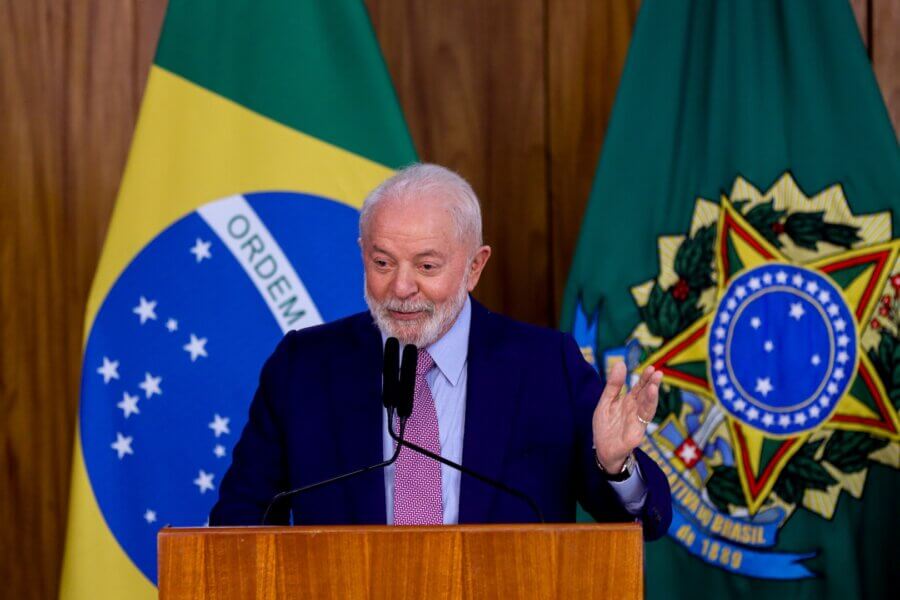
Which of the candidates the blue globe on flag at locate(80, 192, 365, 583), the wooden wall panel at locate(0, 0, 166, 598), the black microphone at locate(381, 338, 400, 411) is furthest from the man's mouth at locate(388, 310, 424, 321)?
the wooden wall panel at locate(0, 0, 166, 598)

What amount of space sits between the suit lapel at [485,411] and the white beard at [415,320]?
11 cm

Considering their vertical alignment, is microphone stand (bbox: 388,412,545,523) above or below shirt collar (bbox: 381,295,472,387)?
below

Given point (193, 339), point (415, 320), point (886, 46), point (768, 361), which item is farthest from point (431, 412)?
point (886, 46)

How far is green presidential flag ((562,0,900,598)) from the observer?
9.48 feet

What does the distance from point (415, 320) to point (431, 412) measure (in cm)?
17

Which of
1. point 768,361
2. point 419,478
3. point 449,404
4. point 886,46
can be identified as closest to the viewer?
point 419,478

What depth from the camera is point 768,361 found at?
9.57 feet

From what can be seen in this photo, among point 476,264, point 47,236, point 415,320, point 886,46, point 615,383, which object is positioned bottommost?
point 615,383

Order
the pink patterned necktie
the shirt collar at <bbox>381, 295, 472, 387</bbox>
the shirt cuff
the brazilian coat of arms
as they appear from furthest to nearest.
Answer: the brazilian coat of arms
the shirt collar at <bbox>381, 295, 472, 387</bbox>
the pink patterned necktie
the shirt cuff

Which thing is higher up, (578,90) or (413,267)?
(578,90)

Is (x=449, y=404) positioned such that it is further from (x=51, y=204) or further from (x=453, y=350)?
(x=51, y=204)

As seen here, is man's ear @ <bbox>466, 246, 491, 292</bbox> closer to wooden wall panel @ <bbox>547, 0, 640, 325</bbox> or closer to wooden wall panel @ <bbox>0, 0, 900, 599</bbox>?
wooden wall panel @ <bbox>547, 0, 640, 325</bbox>

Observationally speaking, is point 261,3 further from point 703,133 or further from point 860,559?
point 860,559

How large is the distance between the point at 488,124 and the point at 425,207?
1.50m
